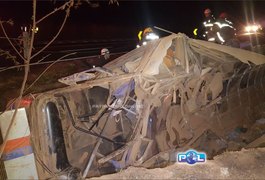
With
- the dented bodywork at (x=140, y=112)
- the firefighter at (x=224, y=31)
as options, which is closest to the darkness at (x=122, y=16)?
the firefighter at (x=224, y=31)

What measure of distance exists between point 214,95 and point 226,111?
1.59 feet

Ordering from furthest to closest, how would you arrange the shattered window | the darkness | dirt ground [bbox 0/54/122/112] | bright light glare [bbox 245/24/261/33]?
the darkness, bright light glare [bbox 245/24/261/33], dirt ground [bbox 0/54/122/112], the shattered window

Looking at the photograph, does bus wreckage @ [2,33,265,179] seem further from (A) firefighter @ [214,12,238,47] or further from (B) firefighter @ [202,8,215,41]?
(B) firefighter @ [202,8,215,41]

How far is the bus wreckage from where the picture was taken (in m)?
3.45

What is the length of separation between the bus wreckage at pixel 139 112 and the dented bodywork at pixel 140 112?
1cm

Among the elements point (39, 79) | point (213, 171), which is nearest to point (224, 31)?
point (39, 79)

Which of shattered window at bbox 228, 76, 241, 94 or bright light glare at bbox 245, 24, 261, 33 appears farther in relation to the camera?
bright light glare at bbox 245, 24, 261, 33

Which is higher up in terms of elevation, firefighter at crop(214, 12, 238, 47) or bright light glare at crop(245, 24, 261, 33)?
bright light glare at crop(245, 24, 261, 33)

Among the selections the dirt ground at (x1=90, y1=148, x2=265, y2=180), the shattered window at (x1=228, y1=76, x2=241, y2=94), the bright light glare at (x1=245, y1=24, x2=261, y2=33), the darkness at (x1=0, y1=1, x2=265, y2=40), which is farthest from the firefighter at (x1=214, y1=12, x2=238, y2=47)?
the darkness at (x1=0, y1=1, x2=265, y2=40)

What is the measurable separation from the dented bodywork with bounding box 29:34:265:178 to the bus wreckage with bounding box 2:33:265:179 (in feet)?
0.04

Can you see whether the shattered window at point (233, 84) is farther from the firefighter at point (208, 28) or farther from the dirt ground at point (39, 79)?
the dirt ground at point (39, 79)

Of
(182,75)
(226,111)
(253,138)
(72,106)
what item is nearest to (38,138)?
(72,106)

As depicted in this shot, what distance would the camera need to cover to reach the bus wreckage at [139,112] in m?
3.45

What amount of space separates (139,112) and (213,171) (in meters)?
1.16
